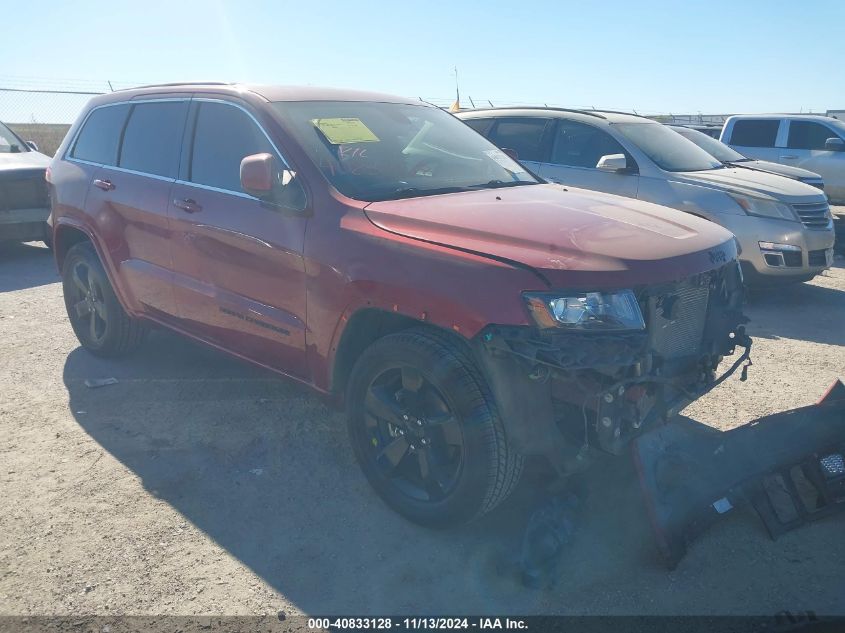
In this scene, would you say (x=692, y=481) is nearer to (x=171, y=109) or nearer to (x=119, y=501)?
(x=119, y=501)

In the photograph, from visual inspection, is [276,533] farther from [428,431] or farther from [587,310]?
[587,310]

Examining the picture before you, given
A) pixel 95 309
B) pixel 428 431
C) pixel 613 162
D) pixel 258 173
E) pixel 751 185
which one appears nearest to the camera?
pixel 428 431

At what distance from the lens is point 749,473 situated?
3.18 meters

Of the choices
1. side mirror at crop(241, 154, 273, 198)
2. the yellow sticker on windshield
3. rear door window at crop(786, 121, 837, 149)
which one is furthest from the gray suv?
rear door window at crop(786, 121, 837, 149)

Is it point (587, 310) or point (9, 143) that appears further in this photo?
point (9, 143)

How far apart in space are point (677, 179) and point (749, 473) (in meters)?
4.67

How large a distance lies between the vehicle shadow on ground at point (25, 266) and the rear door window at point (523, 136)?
17.1 ft

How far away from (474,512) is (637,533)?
2.56ft

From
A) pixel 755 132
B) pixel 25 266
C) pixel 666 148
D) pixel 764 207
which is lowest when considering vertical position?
pixel 25 266

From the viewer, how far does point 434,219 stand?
320 cm

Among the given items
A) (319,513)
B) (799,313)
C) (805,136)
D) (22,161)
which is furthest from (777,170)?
(22,161)

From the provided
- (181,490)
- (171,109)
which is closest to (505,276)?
(181,490)

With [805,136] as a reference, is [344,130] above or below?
above

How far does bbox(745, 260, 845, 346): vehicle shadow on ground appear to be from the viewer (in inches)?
247
